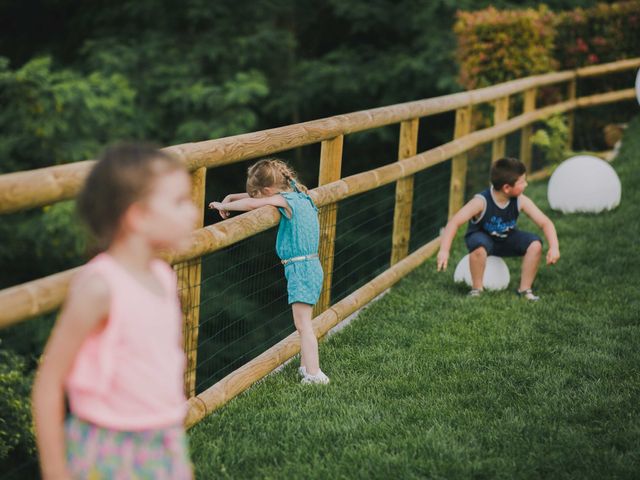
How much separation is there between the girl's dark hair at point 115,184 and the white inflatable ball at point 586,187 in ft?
22.1

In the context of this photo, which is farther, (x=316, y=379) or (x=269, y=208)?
(x=316, y=379)

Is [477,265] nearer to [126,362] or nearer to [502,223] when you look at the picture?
[502,223]

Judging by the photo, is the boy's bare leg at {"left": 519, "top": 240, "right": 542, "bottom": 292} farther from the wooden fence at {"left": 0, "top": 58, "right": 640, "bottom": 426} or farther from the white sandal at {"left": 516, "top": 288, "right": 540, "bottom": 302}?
the wooden fence at {"left": 0, "top": 58, "right": 640, "bottom": 426}

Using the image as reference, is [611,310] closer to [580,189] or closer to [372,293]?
[372,293]

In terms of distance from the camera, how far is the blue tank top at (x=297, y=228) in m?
4.26

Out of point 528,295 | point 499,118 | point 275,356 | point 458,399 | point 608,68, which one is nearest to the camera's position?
point 458,399

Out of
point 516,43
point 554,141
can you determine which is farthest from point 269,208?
point 516,43

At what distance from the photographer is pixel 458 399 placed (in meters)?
4.08

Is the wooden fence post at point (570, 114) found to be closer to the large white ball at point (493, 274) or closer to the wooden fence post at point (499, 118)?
the wooden fence post at point (499, 118)

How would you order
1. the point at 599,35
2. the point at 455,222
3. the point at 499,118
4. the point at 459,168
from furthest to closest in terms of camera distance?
the point at 599,35 < the point at 499,118 < the point at 459,168 < the point at 455,222

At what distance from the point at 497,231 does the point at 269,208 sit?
7.56ft

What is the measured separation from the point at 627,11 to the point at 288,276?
10.7 metres

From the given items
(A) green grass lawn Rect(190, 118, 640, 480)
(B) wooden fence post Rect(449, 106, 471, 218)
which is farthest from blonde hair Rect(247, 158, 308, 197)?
(B) wooden fence post Rect(449, 106, 471, 218)

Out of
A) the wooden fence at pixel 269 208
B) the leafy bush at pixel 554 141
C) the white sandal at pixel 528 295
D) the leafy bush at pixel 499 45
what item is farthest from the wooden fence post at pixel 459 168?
the leafy bush at pixel 499 45
